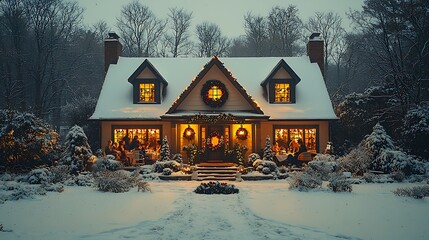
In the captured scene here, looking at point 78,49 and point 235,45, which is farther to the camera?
point 235,45

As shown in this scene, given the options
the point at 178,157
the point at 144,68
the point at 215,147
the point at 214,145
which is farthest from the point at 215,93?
the point at 144,68

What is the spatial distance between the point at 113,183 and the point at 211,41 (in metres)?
39.3

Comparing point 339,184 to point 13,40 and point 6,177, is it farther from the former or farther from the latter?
point 13,40

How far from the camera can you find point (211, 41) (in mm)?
51688

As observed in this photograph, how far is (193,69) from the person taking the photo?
28797 millimetres

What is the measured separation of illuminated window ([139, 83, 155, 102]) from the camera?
A: 26.0 meters

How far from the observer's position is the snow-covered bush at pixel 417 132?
20925 mm

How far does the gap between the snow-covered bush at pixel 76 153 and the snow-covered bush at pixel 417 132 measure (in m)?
16.8

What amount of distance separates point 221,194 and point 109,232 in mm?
6300

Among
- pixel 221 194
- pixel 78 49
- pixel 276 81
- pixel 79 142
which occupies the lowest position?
pixel 221 194

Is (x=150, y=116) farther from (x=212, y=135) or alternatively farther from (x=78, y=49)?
(x=78, y=49)

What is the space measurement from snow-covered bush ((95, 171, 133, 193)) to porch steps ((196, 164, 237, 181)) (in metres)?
5.77

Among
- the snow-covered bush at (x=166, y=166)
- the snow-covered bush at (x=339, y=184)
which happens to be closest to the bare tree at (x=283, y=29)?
the snow-covered bush at (x=166, y=166)

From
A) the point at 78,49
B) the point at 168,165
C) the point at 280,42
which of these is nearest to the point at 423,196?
the point at 168,165
